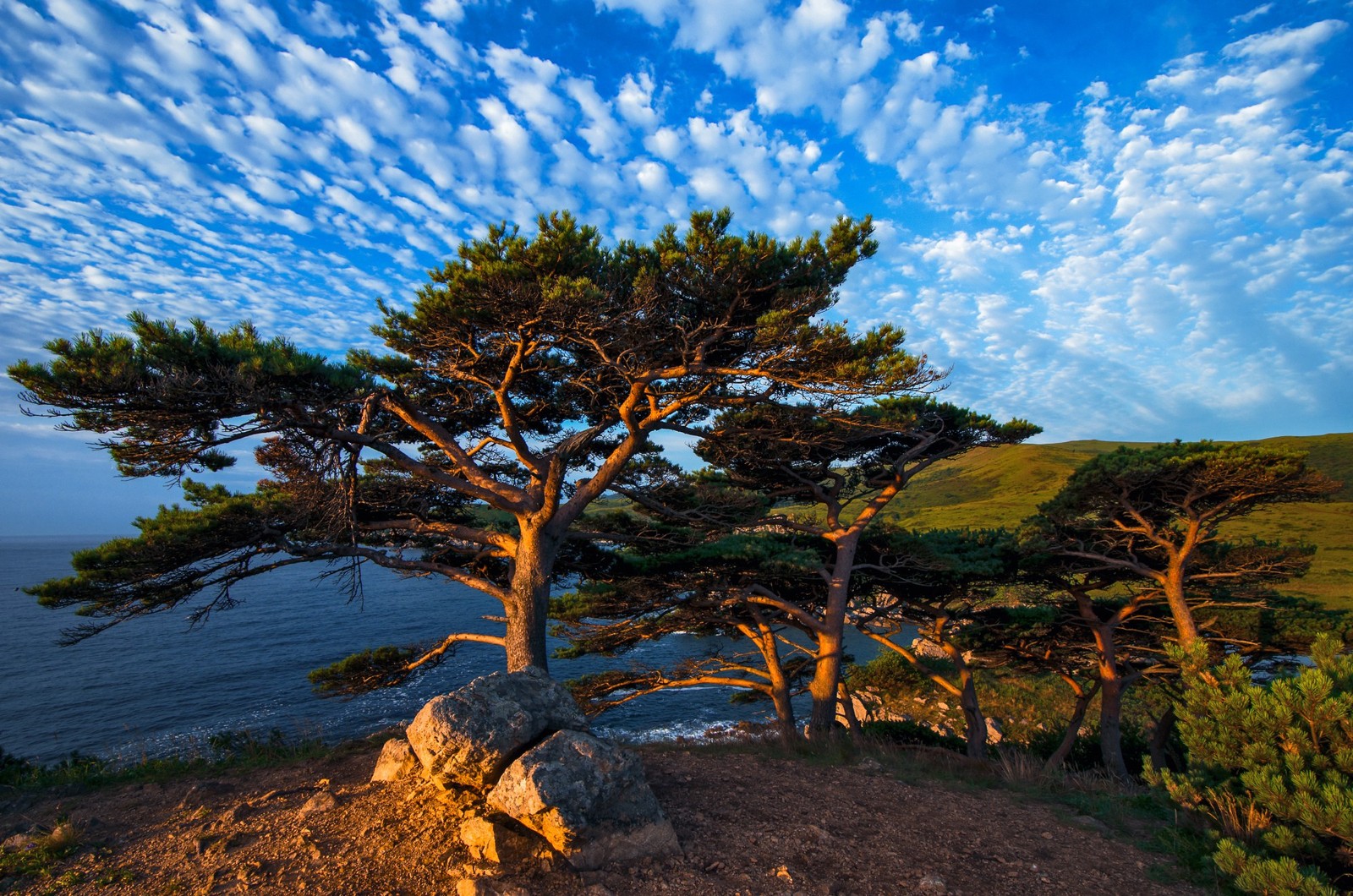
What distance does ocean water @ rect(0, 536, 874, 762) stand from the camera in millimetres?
19484

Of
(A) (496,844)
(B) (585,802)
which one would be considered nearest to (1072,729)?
(B) (585,802)

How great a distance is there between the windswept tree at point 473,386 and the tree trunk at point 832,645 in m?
4.22

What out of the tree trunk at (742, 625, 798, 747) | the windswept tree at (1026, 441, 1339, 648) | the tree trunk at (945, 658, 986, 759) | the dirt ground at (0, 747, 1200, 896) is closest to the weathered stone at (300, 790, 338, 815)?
the dirt ground at (0, 747, 1200, 896)

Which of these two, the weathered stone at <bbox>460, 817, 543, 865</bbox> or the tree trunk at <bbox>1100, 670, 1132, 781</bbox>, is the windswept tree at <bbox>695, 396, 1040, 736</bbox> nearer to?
the weathered stone at <bbox>460, 817, 543, 865</bbox>

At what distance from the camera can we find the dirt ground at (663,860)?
3846 mm

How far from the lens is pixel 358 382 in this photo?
7.38 meters

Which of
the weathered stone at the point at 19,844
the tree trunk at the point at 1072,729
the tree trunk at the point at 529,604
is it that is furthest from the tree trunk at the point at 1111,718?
the weathered stone at the point at 19,844

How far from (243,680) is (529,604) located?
24.8 meters

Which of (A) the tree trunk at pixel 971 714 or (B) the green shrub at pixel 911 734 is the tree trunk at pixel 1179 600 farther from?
(B) the green shrub at pixel 911 734

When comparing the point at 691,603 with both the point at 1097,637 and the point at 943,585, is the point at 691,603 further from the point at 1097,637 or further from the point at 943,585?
the point at 1097,637

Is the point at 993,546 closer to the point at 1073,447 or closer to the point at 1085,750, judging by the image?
the point at 1085,750

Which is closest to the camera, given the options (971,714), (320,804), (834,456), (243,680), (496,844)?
(496,844)

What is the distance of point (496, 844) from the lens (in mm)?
3971

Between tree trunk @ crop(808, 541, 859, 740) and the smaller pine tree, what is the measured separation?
6.29 metres
